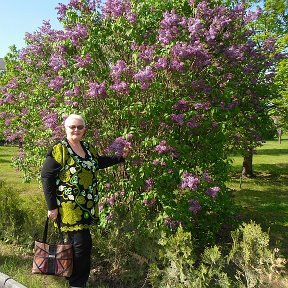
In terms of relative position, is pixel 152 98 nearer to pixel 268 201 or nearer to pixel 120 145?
pixel 120 145

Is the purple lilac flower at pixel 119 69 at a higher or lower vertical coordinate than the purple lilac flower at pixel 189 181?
higher

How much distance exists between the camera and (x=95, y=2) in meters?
6.08

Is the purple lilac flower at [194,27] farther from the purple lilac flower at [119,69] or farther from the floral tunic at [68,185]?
the floral tunic at [68,185]

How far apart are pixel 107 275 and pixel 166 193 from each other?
4.88 feet

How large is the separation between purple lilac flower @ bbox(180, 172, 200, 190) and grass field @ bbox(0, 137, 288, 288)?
4.43ft

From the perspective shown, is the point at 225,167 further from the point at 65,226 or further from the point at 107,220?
the point at 65,226

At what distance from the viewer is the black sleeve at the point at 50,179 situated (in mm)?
4078

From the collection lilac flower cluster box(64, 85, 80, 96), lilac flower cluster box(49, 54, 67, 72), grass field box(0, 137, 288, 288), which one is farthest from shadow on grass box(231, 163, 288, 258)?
lilac flower cluster box(49, 54, 67, 72)

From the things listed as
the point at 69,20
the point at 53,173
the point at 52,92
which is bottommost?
the point at 53,173

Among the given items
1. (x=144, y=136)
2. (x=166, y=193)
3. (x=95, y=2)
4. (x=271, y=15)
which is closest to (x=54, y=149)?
(x=144, y=136)

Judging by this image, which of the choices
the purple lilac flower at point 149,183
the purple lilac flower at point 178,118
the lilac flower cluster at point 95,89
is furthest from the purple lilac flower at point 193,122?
the lilac flower cluster at point 95,89

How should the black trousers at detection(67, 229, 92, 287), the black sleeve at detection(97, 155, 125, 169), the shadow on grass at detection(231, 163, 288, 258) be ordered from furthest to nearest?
the shadow on grass at detection(231, 163, 288, 258) < the black sleeve at detection(97, 155, 125, 169) < the black trousers at detection(67, 229, 92, 287)

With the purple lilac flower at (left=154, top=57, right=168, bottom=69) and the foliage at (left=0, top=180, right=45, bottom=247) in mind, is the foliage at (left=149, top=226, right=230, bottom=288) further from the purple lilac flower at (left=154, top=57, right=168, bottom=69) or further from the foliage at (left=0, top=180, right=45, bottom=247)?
the foliage at (left=0, top=180, right=45, bottom=247)

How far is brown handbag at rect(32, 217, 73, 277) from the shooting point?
416 centimetres
